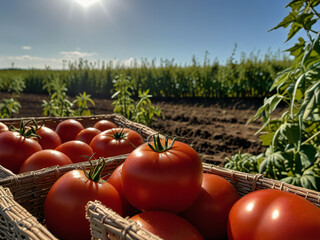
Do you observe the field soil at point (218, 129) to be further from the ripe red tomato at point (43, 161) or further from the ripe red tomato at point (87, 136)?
the ripe red tomato at point (43, 161)

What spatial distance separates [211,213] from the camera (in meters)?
0.90

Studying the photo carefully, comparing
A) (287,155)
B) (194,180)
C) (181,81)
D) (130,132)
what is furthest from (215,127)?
(181,81)

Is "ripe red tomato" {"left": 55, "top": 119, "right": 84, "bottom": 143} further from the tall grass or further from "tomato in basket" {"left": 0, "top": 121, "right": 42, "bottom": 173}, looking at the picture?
the tall grass

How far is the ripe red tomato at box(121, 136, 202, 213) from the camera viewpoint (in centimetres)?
81

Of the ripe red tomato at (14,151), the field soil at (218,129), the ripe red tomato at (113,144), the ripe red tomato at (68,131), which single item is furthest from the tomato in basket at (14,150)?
the field soil at (218,129)

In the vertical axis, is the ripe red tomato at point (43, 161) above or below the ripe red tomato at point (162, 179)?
below

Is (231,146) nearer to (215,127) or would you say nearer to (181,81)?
(215,127)

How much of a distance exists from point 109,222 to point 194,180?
13.2 inches

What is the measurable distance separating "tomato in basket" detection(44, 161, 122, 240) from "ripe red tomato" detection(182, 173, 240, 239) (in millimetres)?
261

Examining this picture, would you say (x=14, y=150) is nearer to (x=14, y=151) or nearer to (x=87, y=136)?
(x=14, y=151)

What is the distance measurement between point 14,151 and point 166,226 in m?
1.02

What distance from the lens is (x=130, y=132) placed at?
1.61 metres

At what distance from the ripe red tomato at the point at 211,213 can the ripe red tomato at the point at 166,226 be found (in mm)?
159

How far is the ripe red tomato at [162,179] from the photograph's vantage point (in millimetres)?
806
